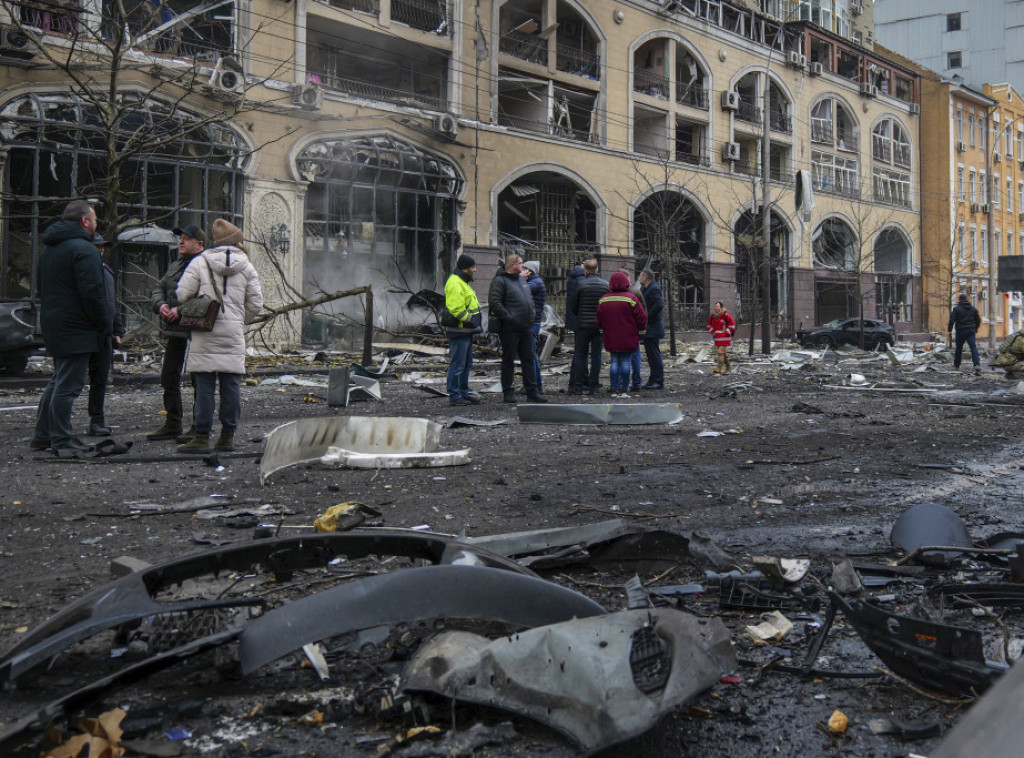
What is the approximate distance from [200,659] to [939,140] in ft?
190

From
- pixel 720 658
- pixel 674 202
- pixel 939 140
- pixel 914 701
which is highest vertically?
pixel 939 140

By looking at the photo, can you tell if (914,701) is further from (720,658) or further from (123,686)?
(123,686)

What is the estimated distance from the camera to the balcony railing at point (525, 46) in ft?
103

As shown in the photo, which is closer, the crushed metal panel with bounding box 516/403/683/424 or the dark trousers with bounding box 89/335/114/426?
the dark trousers with bounding box 89/335/114/426

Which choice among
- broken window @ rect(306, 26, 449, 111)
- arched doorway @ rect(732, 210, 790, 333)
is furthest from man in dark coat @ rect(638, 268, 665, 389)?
arched doorway @ rect(732, 210, 790, 333)

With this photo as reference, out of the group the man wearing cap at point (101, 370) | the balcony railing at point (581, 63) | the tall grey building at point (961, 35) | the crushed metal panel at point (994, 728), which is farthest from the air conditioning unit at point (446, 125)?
the tall grey building at point (961, 35)

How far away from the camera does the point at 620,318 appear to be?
39.1 feet

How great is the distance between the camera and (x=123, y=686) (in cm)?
223

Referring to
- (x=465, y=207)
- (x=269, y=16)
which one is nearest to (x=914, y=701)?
(x=269, y=16)

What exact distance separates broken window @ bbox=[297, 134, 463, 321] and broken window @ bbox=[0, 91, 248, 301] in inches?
101

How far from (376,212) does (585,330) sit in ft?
55.0

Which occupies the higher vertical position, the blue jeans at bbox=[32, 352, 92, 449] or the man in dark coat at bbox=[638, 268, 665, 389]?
the man in dark coat at bbox=[638, 268, 665, 389]

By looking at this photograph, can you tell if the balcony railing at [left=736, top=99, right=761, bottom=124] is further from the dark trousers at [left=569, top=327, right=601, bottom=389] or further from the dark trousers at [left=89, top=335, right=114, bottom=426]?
the dark trousers at [left=89, top=335, right=114, bottom=426]

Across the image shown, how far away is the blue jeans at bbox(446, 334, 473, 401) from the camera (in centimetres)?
1052
